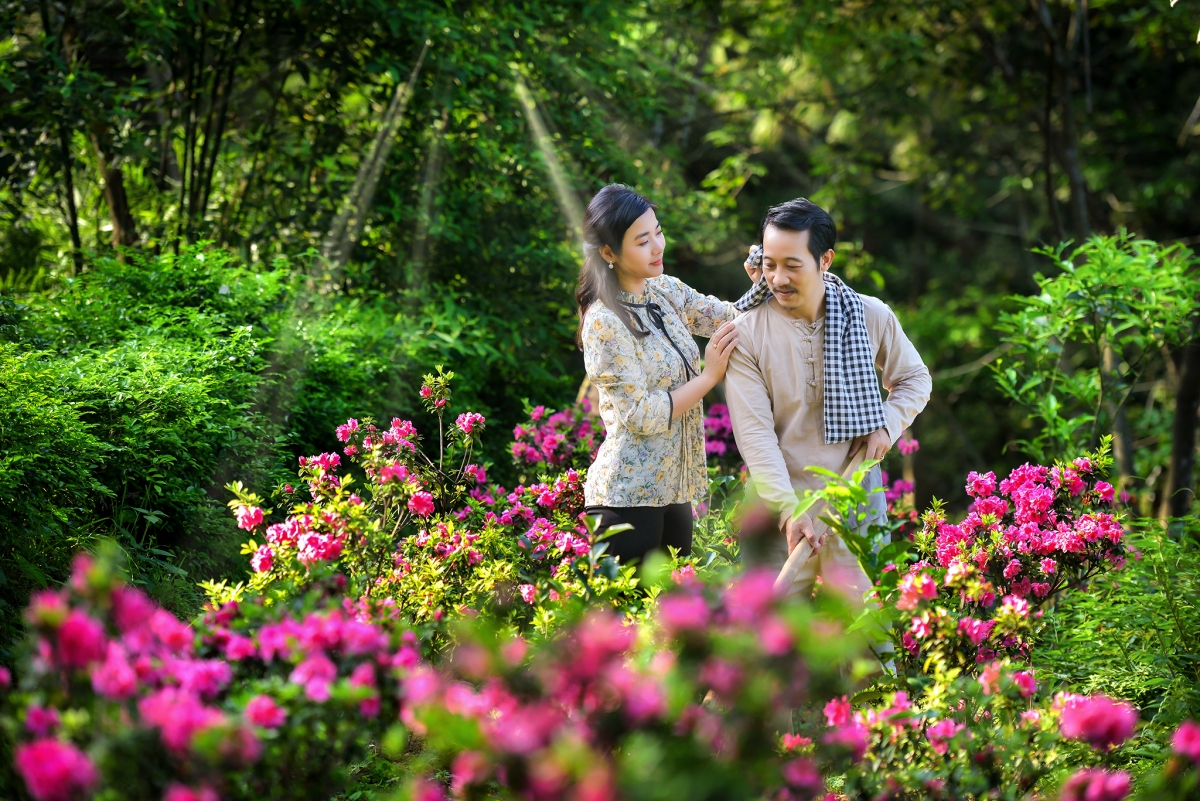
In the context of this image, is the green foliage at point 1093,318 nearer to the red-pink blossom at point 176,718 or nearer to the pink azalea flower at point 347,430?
the pink azalea flower at point 347,430

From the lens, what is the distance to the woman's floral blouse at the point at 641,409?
8.12ft

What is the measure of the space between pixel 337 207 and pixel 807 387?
323 cm

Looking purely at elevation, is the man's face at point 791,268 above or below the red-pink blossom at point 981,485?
above

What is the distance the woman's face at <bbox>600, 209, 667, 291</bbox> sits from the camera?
2.50 metres

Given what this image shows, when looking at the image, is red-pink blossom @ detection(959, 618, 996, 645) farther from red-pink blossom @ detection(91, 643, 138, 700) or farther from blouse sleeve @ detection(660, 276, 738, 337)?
red-pink blossom @ detection(91, 643, 138, 700)

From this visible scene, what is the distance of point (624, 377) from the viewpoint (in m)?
2.47

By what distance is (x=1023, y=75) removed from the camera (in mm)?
6840

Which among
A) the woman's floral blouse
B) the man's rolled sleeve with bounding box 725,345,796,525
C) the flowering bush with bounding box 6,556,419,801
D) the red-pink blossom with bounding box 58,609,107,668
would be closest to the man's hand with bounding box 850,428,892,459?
the man's rolled sleeve with bounding box 725,345,796,525

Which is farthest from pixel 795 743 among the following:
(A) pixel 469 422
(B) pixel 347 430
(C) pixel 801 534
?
(B) pixel 347 430

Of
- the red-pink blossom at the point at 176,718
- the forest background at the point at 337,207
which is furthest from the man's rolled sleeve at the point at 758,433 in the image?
the forest background at the point at 337,207

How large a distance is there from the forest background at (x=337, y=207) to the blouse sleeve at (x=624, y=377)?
56.6 inches

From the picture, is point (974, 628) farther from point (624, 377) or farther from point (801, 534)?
point (624, 377)

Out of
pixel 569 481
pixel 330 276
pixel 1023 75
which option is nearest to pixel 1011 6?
pixel 1023 75

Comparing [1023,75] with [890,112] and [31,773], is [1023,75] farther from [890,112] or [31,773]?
[31,773]
